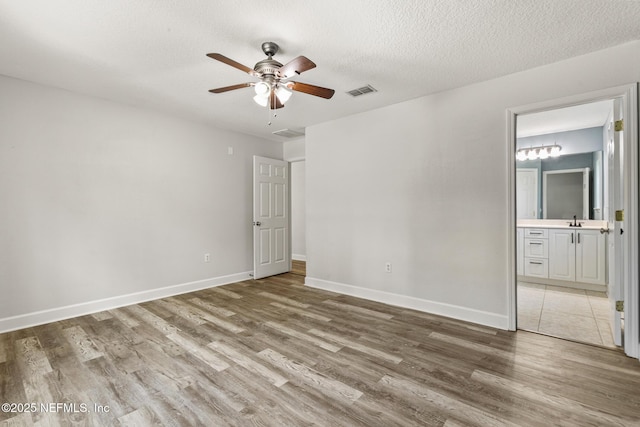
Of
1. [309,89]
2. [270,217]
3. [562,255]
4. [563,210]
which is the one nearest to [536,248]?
[562,255]

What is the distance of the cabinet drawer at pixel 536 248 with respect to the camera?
15.6 ft

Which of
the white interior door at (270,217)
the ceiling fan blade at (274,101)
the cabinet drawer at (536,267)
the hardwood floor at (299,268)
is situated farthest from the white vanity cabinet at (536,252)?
the ceiling fan blade at (274,101)

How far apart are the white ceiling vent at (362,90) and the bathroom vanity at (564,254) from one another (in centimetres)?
368

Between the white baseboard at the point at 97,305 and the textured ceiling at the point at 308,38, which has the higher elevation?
the textured ceiling at the point at 308,38

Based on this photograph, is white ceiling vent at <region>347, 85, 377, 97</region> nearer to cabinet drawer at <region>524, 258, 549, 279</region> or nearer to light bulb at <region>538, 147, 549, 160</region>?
light bulb at <region>538, 147, 549, 160</region>

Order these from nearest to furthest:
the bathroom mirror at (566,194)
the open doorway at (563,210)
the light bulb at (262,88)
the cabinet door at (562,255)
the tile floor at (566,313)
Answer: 1. the light bulb at (262,88)
2. the tile floor at (566,313)
3. the open doorway at (563,210)
4. the cabinet door at (562,255)
5. the bathroom mirror at (566,194)

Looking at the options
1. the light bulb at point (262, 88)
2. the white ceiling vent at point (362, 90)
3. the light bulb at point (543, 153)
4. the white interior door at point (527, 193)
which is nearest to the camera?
the light bulb at point (262, 88)

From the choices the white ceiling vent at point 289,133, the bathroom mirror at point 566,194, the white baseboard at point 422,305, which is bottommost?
the white baseboard at point 422,305

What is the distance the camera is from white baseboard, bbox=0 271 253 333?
2.98 metres

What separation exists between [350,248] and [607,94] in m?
3.06

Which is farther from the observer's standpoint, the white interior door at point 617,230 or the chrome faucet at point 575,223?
the chrome faucet at point 575,223

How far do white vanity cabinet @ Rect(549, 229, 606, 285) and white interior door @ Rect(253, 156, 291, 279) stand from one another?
451 centimetres

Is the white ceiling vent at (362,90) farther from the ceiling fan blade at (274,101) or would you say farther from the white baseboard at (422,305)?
the white baseboard at (422,305)

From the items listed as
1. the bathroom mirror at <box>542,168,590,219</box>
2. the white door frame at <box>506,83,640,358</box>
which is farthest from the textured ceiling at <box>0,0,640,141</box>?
the bathroom mirror at <box>542,168,590,219</box>
